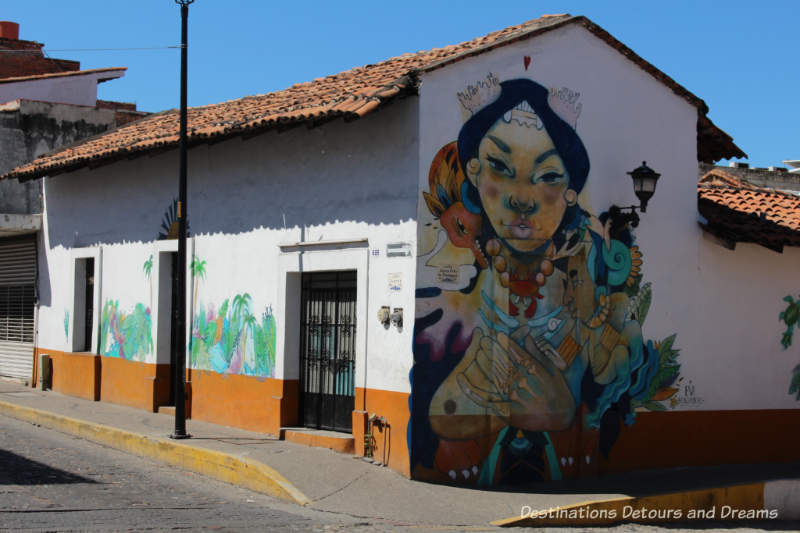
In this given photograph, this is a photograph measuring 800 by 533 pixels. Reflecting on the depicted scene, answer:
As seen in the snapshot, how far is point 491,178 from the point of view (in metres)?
10.9

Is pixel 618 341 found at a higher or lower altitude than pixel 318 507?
higher

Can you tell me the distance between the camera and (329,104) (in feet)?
36.5

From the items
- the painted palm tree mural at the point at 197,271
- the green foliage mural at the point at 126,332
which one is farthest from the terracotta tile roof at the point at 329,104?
the green foliage mural at the point at 126,332

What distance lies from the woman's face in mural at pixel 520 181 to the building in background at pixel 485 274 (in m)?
0.03

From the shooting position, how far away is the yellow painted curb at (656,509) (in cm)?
948

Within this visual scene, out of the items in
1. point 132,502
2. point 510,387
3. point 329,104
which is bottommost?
point 132,502

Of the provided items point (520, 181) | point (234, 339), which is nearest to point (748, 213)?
point (520, 181)

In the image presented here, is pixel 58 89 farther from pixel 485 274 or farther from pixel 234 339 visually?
pixel 485 274

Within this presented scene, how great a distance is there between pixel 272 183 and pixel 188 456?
3686mm

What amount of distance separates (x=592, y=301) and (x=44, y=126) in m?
→ 13.2

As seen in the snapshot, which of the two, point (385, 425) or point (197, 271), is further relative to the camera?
point (197, 271)

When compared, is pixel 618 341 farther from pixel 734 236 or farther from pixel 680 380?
pixel 734 236

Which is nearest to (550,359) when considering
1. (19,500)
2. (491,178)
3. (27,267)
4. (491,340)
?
(491,340)
